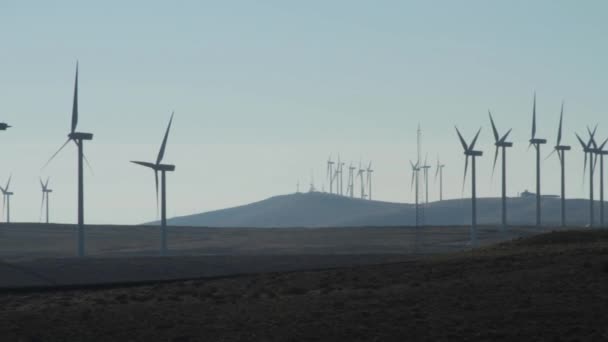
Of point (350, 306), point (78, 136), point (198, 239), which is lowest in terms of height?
point (198, 239)

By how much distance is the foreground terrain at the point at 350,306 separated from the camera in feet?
132

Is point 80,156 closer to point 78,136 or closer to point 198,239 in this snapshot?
point 78,136

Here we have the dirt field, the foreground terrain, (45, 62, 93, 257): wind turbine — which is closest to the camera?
the foreground terrain

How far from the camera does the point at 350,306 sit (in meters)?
44.9

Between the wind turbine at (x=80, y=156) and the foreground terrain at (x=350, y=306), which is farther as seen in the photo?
the wind turbine at (x=80, y=156)

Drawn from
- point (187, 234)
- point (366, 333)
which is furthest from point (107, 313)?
point (187, 234)

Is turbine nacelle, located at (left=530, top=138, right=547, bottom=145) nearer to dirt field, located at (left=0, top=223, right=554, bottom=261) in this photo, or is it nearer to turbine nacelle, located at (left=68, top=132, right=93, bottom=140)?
dirt field, located at (left=0, top=223, right=554, bottom=261)

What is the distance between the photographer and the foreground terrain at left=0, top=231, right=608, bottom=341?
1583 inches

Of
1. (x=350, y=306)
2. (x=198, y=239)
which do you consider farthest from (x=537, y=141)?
(x=350, y=306)

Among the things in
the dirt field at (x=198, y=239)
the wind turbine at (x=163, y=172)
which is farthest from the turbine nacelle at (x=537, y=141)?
the wind turbine at (x=163, y=172)

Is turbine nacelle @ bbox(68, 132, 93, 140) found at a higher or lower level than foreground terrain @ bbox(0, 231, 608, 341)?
higher

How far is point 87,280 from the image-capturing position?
57281 millimetres

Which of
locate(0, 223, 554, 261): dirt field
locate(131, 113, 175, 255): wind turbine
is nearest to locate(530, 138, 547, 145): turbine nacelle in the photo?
locate(0, 223, 554, 261): dirt field

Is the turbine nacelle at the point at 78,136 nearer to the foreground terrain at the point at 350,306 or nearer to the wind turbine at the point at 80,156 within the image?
the wind turbine at the point at 80,156
